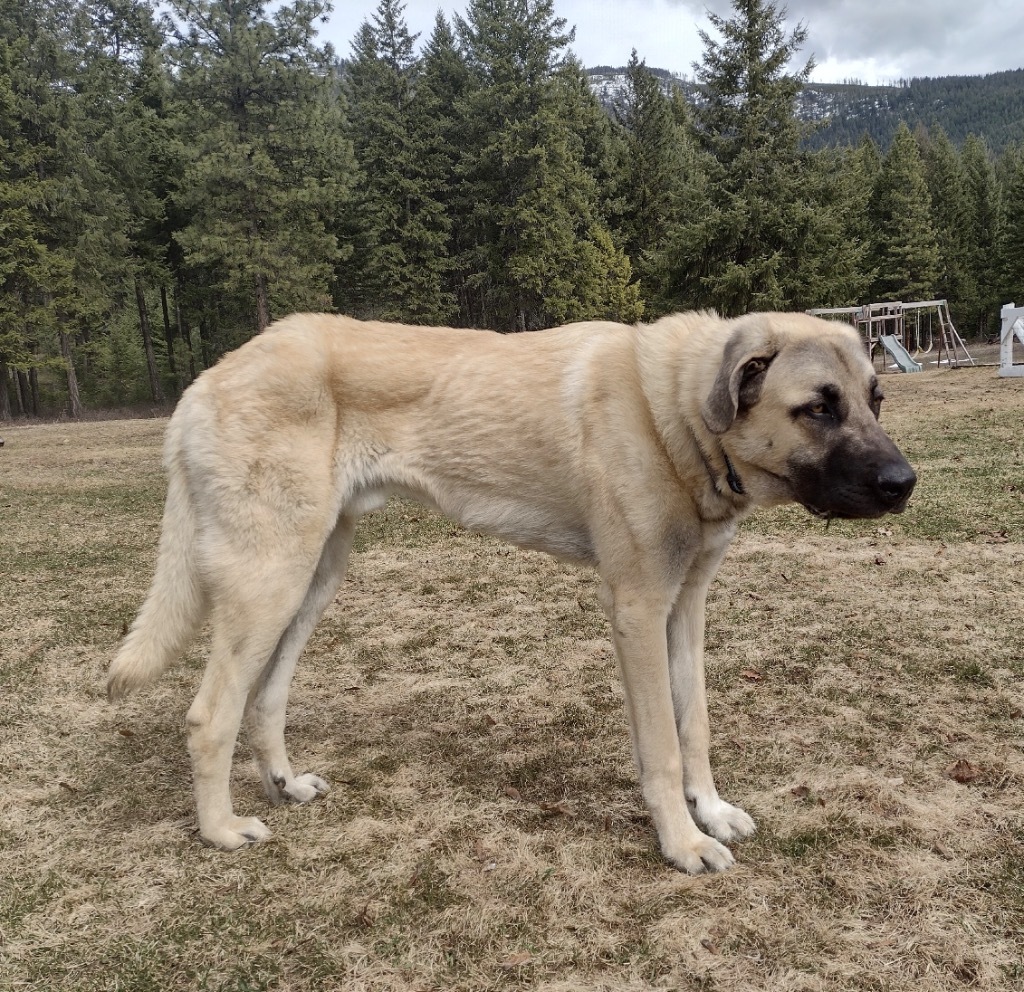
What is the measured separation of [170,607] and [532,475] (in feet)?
5.12

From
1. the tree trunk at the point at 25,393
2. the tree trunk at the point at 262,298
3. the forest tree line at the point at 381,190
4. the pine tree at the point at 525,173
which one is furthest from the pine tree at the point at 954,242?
the tree trunk at the point at 25,393

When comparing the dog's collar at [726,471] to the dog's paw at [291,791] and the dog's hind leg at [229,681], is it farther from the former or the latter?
Result: the dog's paw at [291,791]

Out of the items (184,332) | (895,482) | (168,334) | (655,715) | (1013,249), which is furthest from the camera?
(1013,249)

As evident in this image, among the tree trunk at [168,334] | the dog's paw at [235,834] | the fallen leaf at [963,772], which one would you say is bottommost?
the fallen leaf at [963,772]

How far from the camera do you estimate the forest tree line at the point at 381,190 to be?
27062 millimetres

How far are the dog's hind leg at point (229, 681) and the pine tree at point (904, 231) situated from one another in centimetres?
5308

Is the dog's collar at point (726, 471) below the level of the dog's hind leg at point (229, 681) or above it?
above

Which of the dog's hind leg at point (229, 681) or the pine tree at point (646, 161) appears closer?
the dog's hind leg at point (229, 681)

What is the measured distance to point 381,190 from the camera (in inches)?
1428

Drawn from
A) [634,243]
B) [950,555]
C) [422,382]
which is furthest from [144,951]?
[634,243]

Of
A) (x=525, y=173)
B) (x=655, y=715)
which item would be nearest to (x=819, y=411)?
(x=655, y=715)

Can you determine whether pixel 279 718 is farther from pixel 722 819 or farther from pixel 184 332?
pixel 184 332

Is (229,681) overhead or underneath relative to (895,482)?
underneath

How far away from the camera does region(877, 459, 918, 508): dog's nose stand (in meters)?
2.48
